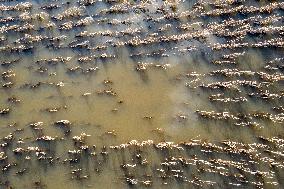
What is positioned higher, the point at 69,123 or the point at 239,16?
the point at 239,16

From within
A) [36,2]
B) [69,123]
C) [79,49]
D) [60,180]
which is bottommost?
[60,180]

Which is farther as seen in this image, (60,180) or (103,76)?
(103,76)

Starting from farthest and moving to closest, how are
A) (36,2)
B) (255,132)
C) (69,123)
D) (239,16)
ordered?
1. (36,2)
2. (239,16)
3. (69,123)
4. (255,132)

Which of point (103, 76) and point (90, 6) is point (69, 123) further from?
point (90, 6)

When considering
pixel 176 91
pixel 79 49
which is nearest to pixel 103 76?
pixel 79 49

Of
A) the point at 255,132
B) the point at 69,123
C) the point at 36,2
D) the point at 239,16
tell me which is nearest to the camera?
the point at 255,132

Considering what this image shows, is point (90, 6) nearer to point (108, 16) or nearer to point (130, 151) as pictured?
point (108, 16)

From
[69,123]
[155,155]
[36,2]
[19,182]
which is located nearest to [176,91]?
[155,155]
